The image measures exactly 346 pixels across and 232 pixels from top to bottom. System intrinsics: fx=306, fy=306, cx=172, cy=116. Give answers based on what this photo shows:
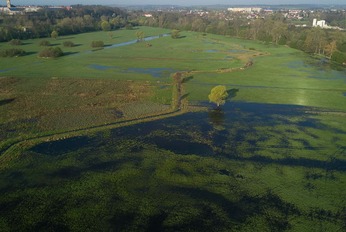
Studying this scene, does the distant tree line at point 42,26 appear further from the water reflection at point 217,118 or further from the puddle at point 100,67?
the water reflection at point 217,118

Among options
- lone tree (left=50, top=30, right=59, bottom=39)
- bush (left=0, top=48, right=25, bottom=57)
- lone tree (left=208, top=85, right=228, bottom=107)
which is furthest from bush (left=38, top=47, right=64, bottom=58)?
lone tree (left=208, top=85, right=228, bottom=107)

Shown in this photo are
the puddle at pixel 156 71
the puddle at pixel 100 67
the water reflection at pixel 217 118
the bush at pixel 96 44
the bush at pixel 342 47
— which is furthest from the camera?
the bush at pixel 96 44

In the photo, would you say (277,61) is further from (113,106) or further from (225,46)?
(113,106)

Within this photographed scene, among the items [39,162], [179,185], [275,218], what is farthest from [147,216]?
[39,162]

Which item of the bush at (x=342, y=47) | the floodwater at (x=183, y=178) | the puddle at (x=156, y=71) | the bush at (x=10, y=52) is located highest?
the bush at (x=342, y=47)

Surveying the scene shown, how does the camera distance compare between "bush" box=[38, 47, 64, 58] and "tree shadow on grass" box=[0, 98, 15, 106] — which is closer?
"tree shadow on grass" box=[0, 98, 15, 106]

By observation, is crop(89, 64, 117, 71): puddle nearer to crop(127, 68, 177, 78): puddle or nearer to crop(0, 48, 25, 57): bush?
crop(127, 68, 177, 78): puddle

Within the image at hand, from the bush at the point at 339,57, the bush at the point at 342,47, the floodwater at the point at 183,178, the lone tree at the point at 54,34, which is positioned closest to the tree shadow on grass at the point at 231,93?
the floodwater at the point at 183,178
